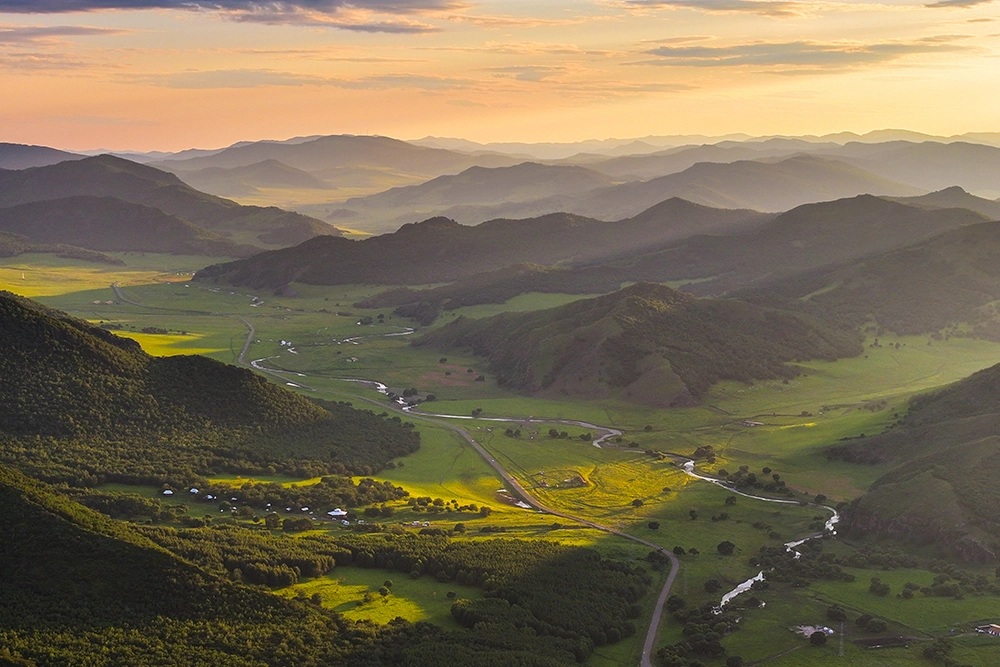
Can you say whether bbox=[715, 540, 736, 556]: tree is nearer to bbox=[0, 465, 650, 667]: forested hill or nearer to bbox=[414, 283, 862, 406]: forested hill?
bbox=[0, 465, 650, 667]: forested hill

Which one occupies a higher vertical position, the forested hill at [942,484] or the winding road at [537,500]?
the forested hill at [942,484]

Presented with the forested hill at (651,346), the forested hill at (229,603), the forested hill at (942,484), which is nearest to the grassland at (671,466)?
the forested hill at (229,603)

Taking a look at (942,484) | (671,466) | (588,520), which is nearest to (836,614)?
(942,484)

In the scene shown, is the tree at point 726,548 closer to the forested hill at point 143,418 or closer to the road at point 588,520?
the road at point 588,520

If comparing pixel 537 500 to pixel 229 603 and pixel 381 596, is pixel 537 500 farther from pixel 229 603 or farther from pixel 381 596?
pixel 229 603

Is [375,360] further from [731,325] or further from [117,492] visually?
[117,492]

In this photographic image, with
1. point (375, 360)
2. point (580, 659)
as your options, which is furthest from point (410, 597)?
point (375, 360)

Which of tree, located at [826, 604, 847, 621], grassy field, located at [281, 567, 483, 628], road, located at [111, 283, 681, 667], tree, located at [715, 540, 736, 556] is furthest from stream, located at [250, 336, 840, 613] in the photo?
grassy field, located at [281, 567, 483, 628]
